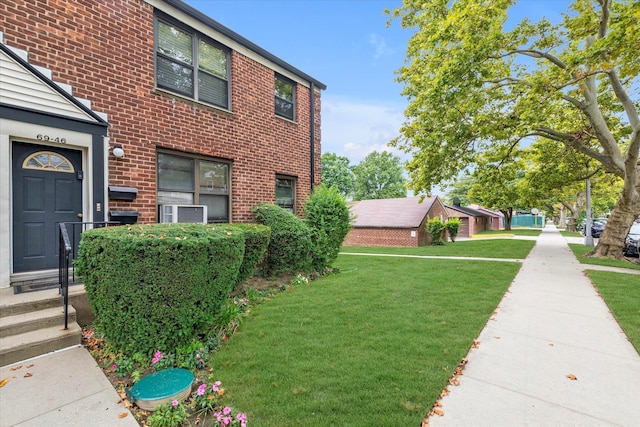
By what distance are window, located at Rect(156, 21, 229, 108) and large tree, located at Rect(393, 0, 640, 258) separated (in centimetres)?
592

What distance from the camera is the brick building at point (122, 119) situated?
13.7ft

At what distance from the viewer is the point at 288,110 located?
8.51 m

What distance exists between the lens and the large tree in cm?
751

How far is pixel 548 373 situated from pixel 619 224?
38.7ft

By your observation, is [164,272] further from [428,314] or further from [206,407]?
[428,314]

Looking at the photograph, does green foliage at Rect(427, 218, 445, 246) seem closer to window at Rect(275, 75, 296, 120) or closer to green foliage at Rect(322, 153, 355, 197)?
window at Rect(275, 75, 296, 120)

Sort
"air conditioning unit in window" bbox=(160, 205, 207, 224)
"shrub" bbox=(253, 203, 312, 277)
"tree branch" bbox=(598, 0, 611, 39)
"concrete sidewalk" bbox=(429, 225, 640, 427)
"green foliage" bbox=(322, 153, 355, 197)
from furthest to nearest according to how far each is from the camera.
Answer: "green foliage" bbox=(322, 153, 355, 197) < "tree branch" bbox=(598, 0, 611, 39) < "shrub" bbox=(253, 203, 312, 277) < "air conditioning unit in window" bbox=(160, 205, 207, 224) < "concrete sidewalk" bbox=(429, 225, 640, 427)

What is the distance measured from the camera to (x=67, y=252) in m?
3.39

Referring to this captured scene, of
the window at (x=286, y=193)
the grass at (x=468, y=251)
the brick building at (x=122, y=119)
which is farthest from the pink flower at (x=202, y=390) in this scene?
the grass at (x=468, y=251)

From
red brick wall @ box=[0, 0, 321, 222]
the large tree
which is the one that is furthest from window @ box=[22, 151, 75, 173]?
the large tree

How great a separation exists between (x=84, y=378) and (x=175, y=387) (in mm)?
1029

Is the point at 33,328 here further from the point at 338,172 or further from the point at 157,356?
the point at 338,172

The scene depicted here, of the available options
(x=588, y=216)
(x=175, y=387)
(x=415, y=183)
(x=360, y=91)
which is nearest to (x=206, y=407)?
(x=175, y=387)

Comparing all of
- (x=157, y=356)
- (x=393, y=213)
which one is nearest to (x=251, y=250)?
(x=157, y=356)
